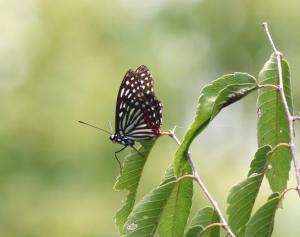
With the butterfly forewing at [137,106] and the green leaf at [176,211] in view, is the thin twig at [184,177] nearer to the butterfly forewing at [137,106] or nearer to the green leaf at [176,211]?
the green leaf at [176,211]

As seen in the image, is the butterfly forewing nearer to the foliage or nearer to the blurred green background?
the foliage

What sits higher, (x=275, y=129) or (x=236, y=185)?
(x=275, y=129)

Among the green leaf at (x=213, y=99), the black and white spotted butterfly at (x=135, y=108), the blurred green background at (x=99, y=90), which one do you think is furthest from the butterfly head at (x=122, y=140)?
the blurred green background at (x=99, y=90)

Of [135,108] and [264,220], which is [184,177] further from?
[135,108]

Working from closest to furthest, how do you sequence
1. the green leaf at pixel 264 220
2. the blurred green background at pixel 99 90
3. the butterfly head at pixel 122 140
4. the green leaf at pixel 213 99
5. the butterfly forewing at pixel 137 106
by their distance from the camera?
the green leaf at pixel 213 99, the green leaf at pixel 264 220, the butterfly forewing at pixel 137 106, the butterfly head at pixel 122 140, the blurred green background at pixel 99 90

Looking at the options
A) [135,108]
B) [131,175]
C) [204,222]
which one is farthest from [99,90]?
[204,222]

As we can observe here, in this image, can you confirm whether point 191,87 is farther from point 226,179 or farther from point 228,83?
point 228,83

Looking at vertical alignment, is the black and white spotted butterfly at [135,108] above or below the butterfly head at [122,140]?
above
